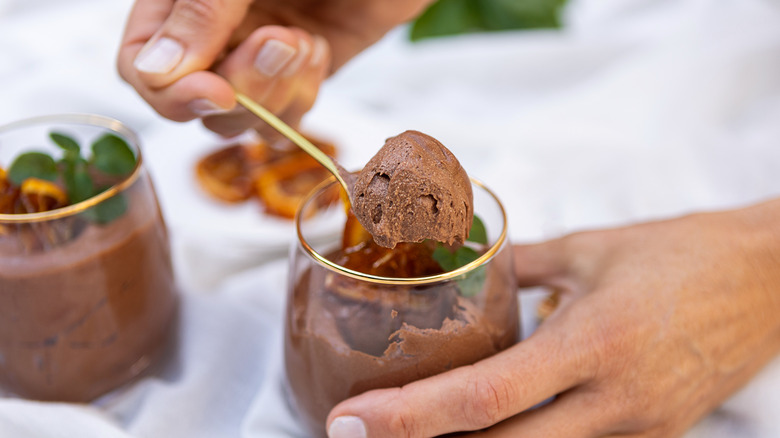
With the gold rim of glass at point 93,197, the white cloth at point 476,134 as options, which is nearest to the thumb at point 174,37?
the gold rim of glass at point 93,197

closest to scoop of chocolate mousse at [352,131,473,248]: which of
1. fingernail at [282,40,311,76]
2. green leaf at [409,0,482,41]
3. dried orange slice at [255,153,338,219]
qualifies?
fingernail at [282,40,311,76]

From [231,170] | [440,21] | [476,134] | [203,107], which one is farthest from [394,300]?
[440,21]

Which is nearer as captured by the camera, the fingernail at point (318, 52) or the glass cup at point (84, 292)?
the glass cup at point (84, 292)

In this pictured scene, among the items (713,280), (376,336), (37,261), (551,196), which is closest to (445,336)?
(376,336)

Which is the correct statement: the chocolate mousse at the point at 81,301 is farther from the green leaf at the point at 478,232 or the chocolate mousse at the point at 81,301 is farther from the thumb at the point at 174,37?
the green leaf at the point at 478,232

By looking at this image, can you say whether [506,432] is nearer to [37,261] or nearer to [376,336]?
[376,336]

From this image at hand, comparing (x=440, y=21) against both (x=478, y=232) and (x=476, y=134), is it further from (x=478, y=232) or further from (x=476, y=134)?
(x=478, y=232)

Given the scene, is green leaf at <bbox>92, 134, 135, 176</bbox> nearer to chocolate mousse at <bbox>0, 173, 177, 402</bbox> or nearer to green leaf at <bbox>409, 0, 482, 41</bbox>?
chocolate mousse at <bbox>0, 173, 177, 402</bbox>
